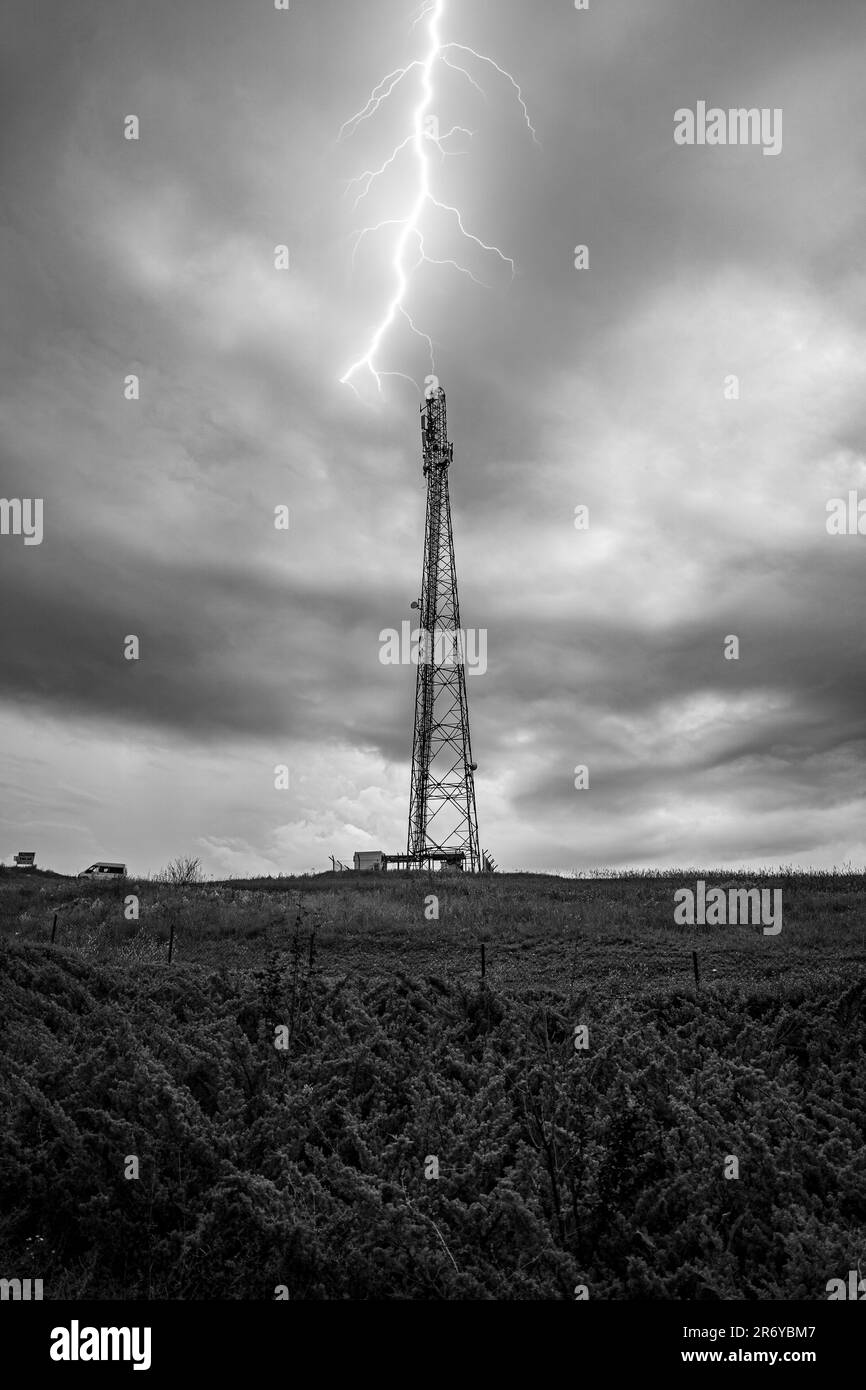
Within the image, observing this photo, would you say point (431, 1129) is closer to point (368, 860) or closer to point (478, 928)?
point (478, 928)

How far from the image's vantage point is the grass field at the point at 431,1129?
8727mm

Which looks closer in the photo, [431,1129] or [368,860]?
[431,1129]

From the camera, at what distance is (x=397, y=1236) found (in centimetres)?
859

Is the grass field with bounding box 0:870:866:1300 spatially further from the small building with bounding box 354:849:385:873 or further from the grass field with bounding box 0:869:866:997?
the small building with bounding box 354:849:385:873

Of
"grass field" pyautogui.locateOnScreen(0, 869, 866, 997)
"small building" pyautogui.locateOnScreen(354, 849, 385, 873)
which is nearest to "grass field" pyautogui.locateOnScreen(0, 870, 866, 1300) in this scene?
"grass field" pyautogui.locateOnScreen(0, 869, 866, 997)

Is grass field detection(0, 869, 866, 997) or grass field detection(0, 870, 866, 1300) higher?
grass field detection(0, 869, 866, 997)

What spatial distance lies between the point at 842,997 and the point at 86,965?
1427 cm

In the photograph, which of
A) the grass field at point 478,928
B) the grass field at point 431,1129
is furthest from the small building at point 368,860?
the grass field at point 431,1129

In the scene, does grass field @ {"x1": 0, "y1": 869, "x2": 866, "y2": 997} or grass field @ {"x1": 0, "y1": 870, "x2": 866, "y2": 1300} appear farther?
grass field @ {"x1": 0, "y1": 869, "x2": 866, "y2": 997}

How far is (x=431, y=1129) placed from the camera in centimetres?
1092

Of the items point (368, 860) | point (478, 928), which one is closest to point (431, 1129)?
point (478, 928)

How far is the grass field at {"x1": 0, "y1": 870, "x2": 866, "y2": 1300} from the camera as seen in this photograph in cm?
873

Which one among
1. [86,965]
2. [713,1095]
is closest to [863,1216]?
[713,1095]
